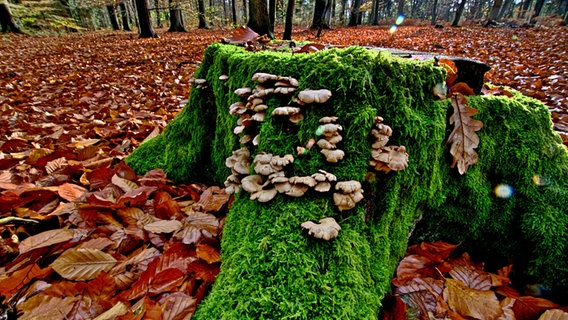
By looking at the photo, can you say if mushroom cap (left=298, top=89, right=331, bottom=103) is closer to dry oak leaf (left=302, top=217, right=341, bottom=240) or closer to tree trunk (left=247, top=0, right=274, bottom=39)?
dry oak leaf (left=302, top=217, right=341, bottom=240)

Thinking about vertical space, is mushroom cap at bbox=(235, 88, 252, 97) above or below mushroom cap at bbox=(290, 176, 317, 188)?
above

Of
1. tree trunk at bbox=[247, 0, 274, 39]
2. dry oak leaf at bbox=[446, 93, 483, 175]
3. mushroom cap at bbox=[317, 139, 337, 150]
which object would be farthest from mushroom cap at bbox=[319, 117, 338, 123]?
tree trunk at bbox=[247, 0, 274, 39]

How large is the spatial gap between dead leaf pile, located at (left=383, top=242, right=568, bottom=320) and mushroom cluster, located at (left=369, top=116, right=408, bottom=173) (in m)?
0.76

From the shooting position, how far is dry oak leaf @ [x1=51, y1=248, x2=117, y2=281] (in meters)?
1.70

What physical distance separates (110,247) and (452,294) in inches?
86.9

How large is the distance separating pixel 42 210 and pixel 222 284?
1743mm

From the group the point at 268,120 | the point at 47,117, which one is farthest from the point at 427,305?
the point at 47,117

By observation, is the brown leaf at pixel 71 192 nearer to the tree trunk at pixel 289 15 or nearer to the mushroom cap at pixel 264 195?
the mushroom cap at pixel 264 195

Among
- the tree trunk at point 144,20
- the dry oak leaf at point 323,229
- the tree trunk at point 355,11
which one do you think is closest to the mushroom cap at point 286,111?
the dry oak leaf at point 323,229

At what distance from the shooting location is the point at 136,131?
418cm

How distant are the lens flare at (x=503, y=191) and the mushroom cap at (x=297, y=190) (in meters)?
1.57

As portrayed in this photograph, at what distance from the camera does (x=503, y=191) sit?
7.10 feet

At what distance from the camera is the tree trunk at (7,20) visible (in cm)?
1794

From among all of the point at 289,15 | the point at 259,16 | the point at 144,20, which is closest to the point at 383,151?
the point at 259,16
